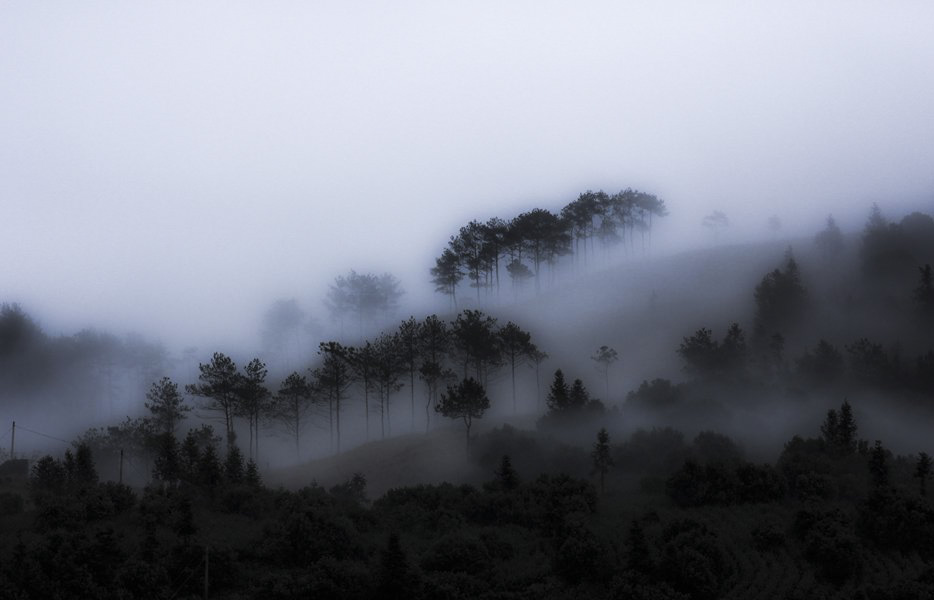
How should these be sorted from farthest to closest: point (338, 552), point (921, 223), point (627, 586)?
point (921, 223) → point (338, 552) → point (627, 586)

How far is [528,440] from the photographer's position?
217ft

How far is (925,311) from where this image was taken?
269 ft

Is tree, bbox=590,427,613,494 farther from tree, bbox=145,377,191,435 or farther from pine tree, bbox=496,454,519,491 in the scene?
tree, bbox=145,377,191,435

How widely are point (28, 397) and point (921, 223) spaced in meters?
111

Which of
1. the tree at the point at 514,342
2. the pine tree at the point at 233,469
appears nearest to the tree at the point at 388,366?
the tree at the point at 514,342

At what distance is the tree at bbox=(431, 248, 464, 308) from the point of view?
99.0m

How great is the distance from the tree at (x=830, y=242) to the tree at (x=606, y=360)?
124 ft

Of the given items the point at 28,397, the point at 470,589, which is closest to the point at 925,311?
the point at 470,589

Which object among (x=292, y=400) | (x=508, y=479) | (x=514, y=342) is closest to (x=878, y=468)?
(x=508, y=479)

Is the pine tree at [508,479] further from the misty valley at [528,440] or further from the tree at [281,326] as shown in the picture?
the tree at [281,326]

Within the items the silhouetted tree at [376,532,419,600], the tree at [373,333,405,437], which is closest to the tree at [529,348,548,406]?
the tree at [373,333,405,437]

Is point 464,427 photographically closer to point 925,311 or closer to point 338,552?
point 338,552

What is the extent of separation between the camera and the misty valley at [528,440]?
130ft

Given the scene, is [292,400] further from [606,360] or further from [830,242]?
[830,242]
